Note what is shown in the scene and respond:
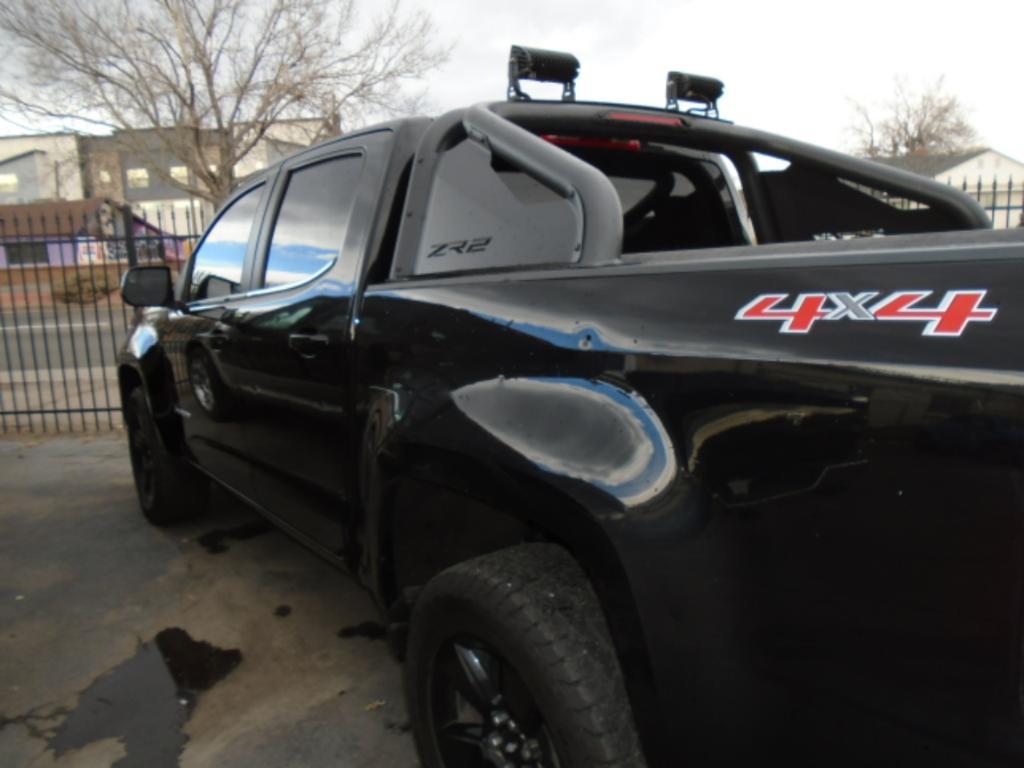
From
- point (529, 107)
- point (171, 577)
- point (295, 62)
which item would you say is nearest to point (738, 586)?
point (529, 107)

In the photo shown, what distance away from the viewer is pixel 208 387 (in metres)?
3.34

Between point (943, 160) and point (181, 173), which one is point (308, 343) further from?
point (943, 160)

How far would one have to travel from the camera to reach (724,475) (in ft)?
4.04

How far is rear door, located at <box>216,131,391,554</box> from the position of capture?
2371mm

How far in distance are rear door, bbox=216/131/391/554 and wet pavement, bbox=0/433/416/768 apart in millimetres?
599

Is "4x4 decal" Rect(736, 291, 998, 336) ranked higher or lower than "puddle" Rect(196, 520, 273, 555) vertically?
higher

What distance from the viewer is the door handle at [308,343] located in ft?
7.84

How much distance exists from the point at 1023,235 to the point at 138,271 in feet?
12.1

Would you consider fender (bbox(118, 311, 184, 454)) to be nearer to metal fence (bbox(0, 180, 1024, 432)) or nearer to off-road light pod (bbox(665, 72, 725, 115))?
metal fence (bbox(0, 180, 1024, 432))

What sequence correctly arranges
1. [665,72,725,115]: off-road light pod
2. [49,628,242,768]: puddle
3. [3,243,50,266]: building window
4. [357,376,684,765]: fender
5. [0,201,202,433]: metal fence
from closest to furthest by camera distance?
[357,376,684,765]: fender, [49,628,242,768]: puddle, [665,72,725,115]: off-road light pod, [0,201,202,433]: metal fence, [3,243,50,266]: building window

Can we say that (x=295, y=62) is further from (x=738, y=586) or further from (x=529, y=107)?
(x=738, y=586)

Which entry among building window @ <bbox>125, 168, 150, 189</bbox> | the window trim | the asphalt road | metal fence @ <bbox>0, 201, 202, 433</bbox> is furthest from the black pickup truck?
building window @ <bbox>125, 168, 150, 189</bbox>

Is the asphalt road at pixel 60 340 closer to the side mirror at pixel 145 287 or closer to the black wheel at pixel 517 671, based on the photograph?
the side mirror at pixel 145 287

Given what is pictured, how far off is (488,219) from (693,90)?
4.33 ft
